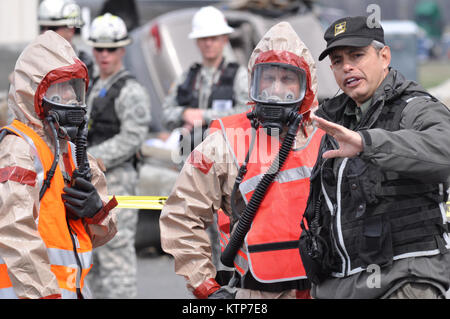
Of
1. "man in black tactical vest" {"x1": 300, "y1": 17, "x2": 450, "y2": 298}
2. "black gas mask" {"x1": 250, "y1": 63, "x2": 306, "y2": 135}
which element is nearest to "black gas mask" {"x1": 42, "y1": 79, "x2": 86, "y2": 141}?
"black gas mask" {"x1": 250, "y1": 63, "x2": 306, "y2": 135}

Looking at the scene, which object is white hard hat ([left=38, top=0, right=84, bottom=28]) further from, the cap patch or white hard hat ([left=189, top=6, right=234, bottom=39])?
the cap patch

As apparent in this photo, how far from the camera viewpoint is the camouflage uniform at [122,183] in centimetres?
694

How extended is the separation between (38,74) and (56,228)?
785 mm

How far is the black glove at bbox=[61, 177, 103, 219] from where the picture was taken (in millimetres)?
4121

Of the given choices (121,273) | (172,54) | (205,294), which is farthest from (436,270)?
(172,54)

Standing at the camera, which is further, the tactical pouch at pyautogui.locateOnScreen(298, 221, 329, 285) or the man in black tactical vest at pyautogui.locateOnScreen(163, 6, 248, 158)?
the man in black tactical vest at pyautogui.locateOnScreen(163, 6, 248, 158)

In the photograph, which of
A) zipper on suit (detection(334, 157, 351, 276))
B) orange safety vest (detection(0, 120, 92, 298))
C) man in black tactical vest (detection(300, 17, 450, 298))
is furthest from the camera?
orange safety vest (detection(0, 120, 92, 298))

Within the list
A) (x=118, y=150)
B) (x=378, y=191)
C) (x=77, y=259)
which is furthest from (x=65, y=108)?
(x=118, y=150)

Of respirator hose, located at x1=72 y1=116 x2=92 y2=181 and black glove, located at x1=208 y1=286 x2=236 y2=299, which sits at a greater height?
respirator hose, located at x1=72 y1=116 x2=92 y2=181

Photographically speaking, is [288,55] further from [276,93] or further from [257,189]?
[257,189]

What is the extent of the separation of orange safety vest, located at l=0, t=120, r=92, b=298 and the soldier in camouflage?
2.72 meters

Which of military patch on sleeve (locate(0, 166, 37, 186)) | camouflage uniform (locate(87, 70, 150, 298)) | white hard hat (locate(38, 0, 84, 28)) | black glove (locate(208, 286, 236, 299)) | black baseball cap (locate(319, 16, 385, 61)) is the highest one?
black baseball cap (locate(319, 16, 385, 61))

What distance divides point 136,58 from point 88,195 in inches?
276

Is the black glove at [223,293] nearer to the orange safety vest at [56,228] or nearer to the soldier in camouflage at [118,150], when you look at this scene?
the orange safety vest at [56,228]
